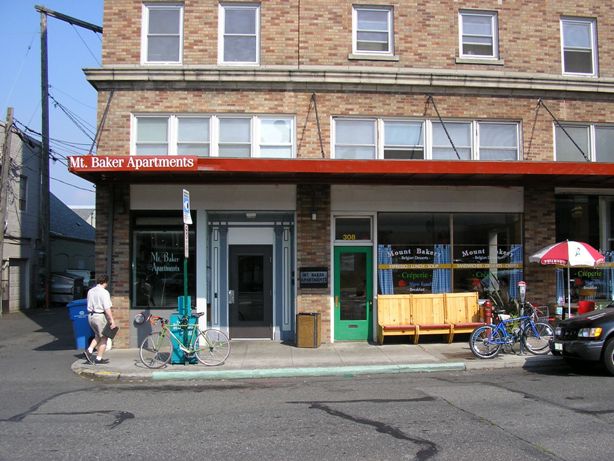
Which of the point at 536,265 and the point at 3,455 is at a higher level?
the point at 536,265

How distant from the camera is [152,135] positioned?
12.9 m

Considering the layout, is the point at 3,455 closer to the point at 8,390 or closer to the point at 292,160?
the point at 8,390

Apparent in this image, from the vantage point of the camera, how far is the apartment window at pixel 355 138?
13.0 metres

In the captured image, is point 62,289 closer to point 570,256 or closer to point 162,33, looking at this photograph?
point 162,33

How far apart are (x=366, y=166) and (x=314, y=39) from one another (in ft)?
13.0

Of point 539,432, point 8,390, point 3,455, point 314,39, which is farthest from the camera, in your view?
point 314,39

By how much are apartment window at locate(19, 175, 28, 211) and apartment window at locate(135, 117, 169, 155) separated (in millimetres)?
13117

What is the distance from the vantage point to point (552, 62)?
1374cm

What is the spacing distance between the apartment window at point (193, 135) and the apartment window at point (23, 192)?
1371cm

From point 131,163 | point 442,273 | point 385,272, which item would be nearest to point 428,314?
point 442,273

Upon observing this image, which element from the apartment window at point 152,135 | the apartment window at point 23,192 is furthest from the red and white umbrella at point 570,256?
the apartment window at point 23,192

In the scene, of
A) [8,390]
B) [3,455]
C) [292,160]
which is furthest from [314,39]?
[3,455]

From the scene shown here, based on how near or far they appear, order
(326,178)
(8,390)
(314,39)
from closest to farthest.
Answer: (8,390) → (326,178) → (314,39)

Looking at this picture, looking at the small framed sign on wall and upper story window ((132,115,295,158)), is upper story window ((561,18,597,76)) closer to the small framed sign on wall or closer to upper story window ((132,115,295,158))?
upper story window ((132,115,295,158))
